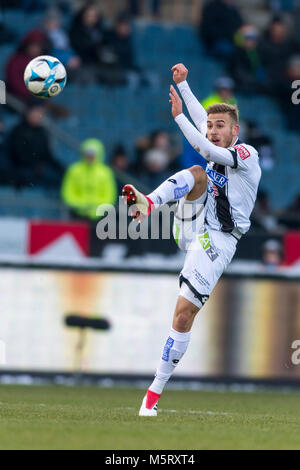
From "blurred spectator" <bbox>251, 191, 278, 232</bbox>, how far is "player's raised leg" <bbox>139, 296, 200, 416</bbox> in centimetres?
706

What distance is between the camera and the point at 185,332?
861 centimetres

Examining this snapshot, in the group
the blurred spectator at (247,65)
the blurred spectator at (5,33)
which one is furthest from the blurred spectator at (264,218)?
the blurred spectator at (5,33)

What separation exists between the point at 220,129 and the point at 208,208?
2.08 feet

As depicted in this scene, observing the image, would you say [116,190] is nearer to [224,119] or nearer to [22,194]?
[22,194]

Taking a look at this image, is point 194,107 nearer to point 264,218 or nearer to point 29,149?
point 29,149

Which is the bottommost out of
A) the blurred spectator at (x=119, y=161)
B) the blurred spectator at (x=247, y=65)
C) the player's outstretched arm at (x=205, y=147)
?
the player's outstretched arm at (x=205, y=147)

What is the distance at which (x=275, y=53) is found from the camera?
18844mm

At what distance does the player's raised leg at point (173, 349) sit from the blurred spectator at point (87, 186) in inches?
264

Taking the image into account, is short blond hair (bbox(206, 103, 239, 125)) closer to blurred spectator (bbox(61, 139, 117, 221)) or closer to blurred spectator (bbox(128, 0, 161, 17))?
blurred spectator (bbox(61, 139, 117, 221))

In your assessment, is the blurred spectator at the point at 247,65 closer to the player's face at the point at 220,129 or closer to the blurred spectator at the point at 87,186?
the blurred spectator at the point at 87,186

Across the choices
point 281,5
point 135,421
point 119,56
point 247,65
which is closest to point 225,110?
point 135,421

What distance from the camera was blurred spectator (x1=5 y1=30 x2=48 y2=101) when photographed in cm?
1639

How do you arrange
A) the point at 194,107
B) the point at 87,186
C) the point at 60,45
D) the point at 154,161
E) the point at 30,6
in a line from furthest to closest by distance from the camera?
1. the point at 30,6
2. the point at 60,45
3. the point at 154,161
4. the point at 87,186
5. the point at 194,107

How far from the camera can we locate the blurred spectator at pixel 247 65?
60.5 ft
